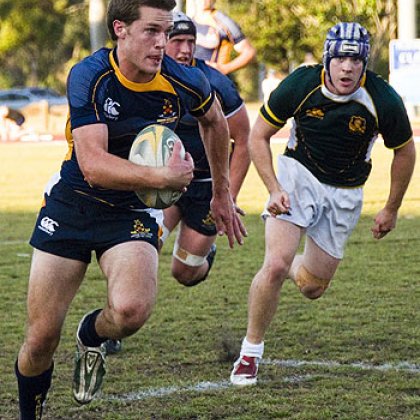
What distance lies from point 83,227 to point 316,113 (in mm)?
2034

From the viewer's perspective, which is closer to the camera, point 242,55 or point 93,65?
point 93,65

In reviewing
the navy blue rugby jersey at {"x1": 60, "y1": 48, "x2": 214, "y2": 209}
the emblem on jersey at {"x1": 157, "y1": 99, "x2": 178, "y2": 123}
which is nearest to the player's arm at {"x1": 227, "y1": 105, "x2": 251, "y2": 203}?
the navy blue rugby jersey at {"x1": 60, "y1": 48, "x2": 214, "y2": 209}

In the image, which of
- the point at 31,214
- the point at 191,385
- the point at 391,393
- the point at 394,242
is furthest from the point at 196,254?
the point at 31,214

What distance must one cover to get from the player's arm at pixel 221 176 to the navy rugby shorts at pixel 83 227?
523 millimetres

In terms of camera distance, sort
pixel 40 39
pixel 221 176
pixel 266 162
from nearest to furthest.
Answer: pixel 221 176
pixel 266 162
pixel 40 39

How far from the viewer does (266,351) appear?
7.29 m

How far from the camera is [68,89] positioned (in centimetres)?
540

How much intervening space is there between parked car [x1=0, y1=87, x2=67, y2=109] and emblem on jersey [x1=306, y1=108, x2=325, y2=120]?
144 feet

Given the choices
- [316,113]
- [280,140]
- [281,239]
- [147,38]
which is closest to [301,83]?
[316,113]

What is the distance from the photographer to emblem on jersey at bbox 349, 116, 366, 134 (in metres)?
6.94

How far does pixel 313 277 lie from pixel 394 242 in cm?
474

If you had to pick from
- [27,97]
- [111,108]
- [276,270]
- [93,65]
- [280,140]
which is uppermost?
[93,65]

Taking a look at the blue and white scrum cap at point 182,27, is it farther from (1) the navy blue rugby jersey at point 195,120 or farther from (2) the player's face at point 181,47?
(1) the navy blue rugby jersey at point 195,120

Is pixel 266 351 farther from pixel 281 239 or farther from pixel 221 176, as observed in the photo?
pixel 221 176
